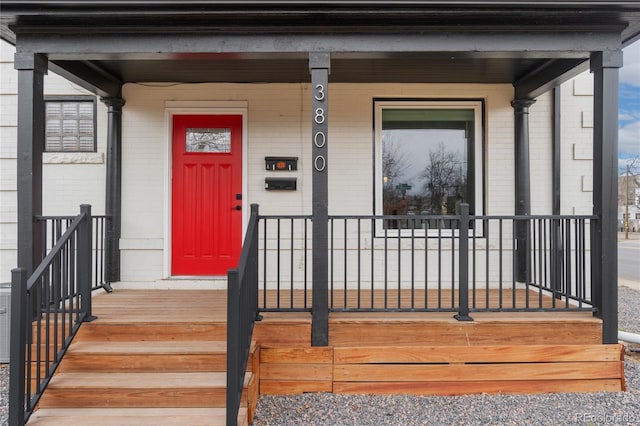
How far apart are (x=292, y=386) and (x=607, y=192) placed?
9.84 feet

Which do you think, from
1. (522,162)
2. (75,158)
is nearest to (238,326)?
(75,158)

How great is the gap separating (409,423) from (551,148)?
140 inches

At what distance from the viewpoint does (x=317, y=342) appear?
3389 mm

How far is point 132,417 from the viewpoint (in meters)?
2.68

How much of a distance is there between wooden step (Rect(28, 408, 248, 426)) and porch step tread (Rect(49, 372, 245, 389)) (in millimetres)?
144

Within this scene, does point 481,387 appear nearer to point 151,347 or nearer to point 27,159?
point 151,347

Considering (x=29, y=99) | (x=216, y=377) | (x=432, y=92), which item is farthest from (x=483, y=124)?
(x=29, y=99)

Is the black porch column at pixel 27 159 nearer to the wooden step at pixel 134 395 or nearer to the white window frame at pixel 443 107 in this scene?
A: the wooden step at pixel 134 395

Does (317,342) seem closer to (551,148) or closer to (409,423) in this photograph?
(409,423)

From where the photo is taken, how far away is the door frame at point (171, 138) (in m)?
4.84

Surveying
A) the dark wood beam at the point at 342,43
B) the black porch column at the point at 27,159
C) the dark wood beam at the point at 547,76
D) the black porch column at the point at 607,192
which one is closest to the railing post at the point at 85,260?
the black porch column at the point at 27,159

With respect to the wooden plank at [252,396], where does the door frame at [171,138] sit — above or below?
above

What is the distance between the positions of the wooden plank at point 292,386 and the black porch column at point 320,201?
13.0 inches

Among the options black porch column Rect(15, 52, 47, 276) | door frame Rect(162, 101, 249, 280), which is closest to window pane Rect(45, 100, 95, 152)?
door frame Rect(162, 101, 249, 280)
